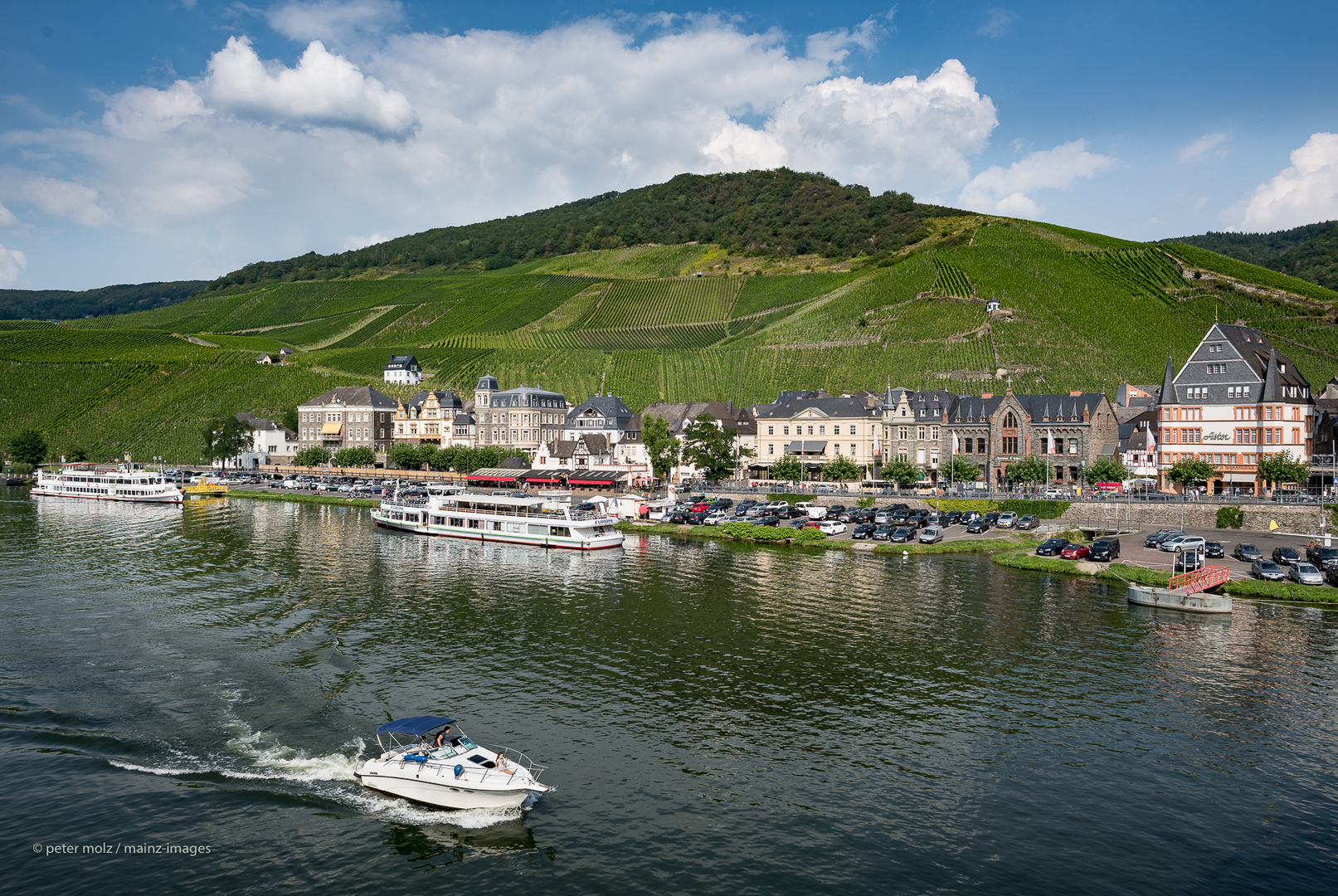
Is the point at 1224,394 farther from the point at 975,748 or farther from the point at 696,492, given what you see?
the point at 975,748

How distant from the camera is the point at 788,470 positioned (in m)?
114

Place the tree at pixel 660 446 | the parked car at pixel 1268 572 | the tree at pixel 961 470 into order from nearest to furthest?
the parked car at pixel 1268 572 → the tree at pixel 961 470 → the tree at pixel 660 446

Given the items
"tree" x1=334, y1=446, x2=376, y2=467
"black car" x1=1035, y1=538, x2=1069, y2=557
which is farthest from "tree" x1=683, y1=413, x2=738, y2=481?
"tree" x1=334, y1=446, x2=376, y2=467

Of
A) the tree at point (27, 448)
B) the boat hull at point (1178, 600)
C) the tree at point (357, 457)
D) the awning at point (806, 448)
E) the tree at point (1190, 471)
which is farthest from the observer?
the tree at point (357, 457)

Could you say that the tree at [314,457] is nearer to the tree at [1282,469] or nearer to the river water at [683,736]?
the river water at [683,736]

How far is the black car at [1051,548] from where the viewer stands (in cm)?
6981

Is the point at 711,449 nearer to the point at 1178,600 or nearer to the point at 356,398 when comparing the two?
the point at 1178,600

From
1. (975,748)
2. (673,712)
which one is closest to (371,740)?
(673,712)

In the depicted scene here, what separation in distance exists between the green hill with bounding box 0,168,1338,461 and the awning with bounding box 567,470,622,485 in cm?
2958

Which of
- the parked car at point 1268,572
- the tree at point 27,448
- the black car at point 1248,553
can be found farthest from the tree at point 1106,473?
the tree at point 27,448

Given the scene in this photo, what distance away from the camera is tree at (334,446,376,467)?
151m

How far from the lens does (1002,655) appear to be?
144ft

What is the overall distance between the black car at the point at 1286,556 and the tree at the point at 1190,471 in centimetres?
2796

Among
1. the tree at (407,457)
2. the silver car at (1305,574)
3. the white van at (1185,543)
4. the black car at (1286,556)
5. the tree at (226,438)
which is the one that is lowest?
the silver car at (1305,574)
